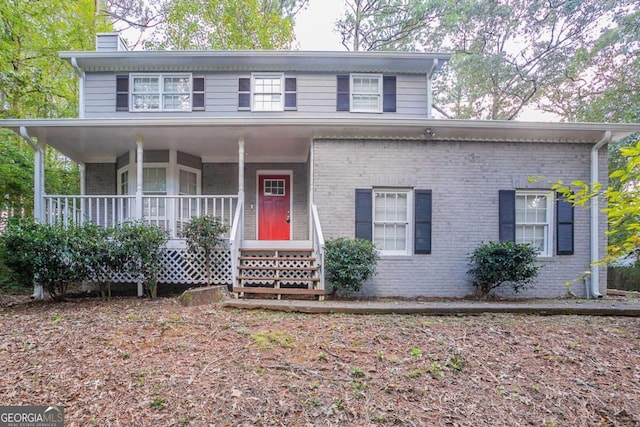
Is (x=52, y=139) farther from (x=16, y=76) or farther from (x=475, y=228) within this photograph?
(x=475, y=228)

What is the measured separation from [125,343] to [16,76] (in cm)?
848

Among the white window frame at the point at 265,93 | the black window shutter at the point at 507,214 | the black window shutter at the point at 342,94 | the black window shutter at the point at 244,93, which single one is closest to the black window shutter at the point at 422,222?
the black window shutter at the point at 507,214

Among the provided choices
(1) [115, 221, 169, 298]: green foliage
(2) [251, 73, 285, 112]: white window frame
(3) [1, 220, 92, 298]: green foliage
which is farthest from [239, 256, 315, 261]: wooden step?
(2) [251, 73, 285, 112]: white window frame

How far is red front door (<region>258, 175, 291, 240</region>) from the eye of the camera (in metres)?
8.71

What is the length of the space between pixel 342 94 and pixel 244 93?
2821 millimetres

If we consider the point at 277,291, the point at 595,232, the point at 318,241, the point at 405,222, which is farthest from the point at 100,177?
the point at 595,232

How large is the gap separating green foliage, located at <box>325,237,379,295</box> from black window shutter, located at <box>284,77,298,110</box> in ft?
15.7

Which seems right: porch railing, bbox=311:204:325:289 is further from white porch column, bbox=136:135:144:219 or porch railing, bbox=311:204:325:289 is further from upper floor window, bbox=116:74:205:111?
upper floor window, bbox=116:74:205:111

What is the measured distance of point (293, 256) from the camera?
6.54 m

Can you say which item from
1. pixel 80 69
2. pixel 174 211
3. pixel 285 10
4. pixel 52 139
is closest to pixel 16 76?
pixel 80 69

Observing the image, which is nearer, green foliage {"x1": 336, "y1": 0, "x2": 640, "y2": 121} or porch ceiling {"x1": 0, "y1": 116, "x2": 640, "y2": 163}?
porch ceiling {"x1": 0, "y1": 116, "x2": 640, "y2": 163}

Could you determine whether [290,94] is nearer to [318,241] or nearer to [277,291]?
[318,241]

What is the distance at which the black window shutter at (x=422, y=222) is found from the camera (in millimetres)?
6555

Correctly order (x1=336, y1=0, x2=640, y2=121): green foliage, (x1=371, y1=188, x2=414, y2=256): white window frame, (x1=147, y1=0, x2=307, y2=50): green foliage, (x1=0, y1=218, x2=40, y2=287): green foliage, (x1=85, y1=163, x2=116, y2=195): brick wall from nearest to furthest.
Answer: (x1=0, y1=218, x2=40, y2=287): green foliage
(x1=371, y1=188, x2=414, y2=256): white window frame
(x1=85, y1=163, x2=116, y2=195): brick wall
(x1=336, y1=0, x2=640, y2=121): green foliage
(x1=147, y1=0, x2=307, y2=50): green foliage
